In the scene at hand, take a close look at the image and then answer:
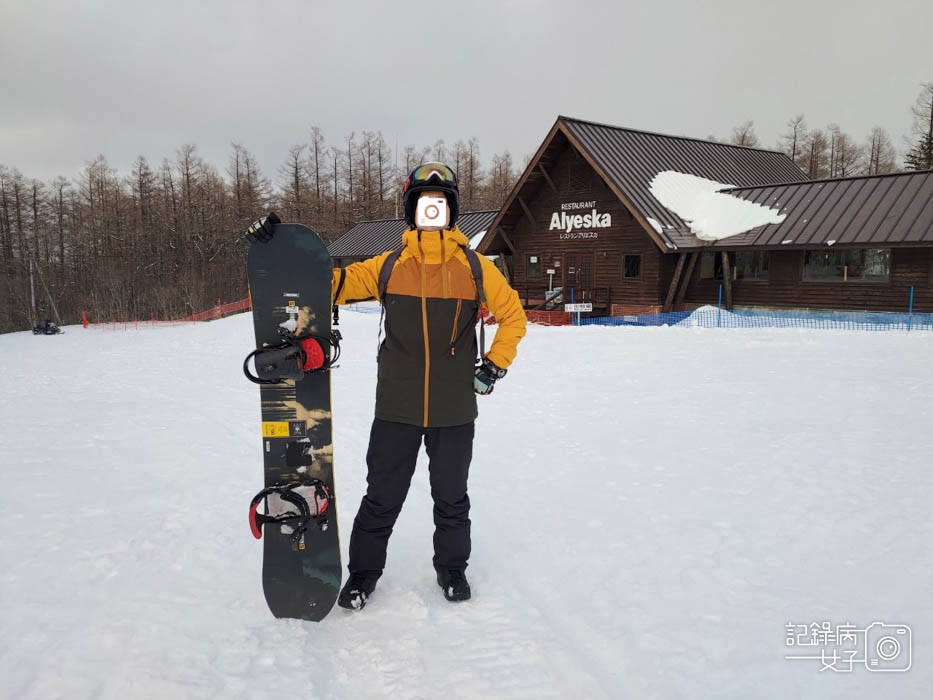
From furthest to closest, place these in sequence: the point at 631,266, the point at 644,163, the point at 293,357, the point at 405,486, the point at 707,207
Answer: the point at 644,163
the point at 631,266
the point at 707,207
the point at 405,486
the point at 293,357

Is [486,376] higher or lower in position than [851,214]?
lower

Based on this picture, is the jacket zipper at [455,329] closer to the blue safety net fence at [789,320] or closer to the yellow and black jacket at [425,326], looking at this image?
the yellow and black jacket at [425,326]

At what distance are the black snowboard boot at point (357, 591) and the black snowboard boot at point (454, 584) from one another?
361 millimetres

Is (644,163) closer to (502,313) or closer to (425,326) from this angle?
(502,313)

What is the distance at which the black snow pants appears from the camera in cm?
321

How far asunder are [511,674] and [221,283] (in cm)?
4965

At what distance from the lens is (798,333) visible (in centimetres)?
1464

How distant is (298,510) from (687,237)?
1786 cm

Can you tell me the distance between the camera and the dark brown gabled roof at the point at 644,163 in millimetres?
18953

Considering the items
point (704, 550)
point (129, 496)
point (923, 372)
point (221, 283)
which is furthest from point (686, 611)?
point (221, 283)

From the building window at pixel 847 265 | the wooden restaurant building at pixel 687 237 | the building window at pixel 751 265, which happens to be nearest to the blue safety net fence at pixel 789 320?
the wooden restaurant building at pixel 687 237

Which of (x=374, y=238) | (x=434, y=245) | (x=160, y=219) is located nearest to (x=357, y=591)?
(x=434, y=245)

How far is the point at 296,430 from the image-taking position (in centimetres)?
312

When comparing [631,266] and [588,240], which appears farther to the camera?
[588,240]
